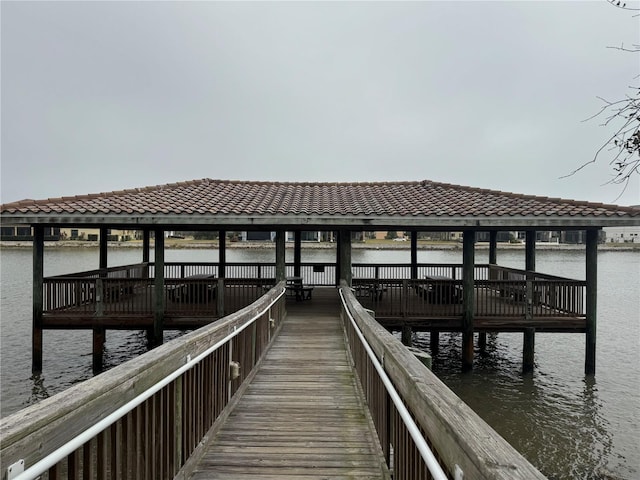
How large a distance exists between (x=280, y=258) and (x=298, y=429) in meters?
6.21

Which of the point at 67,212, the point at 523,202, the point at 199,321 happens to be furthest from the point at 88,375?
the point at 523,202

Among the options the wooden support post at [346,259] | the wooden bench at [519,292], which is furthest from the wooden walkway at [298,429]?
the wooden bench at [519,292]

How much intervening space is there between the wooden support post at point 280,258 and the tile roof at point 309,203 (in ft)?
2.70

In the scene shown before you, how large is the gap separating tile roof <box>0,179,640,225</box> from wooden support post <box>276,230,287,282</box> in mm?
824

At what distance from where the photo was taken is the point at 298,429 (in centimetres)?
378

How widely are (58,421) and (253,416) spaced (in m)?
2.81

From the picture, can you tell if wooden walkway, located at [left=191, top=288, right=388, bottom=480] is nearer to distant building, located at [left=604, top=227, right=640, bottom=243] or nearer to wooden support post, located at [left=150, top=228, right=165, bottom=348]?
wooden support post, located at [left=150, top=228, right=165, bottom=348]

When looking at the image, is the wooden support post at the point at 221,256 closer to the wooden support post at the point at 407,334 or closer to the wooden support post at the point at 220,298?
the wooden support post at the point at 220,298

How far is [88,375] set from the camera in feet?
35.4

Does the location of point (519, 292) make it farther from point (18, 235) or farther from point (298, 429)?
point (18, 235)

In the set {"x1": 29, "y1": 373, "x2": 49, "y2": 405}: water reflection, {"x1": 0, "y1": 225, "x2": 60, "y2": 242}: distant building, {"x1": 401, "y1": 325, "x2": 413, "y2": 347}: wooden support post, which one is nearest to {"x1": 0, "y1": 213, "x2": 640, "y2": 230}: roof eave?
{"x1": 401, "y1": 325, "x2": 413, "y2": 347}: wooden support post

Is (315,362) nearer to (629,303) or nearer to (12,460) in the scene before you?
(12,460)

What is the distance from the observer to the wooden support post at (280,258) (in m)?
9.55

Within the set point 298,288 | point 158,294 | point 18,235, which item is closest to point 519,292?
point 298,288
